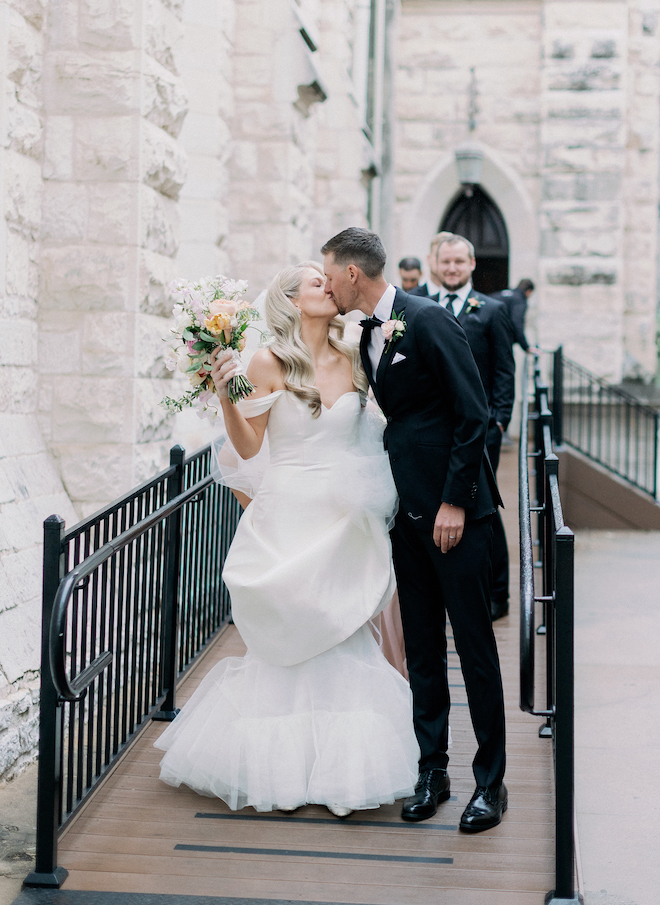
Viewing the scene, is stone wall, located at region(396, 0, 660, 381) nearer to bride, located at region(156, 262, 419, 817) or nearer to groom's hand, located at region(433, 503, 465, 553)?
bride, located at region(156, 262, 419, 817)

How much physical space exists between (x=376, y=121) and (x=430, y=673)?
12.4m

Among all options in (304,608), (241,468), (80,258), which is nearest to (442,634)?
(304,608)

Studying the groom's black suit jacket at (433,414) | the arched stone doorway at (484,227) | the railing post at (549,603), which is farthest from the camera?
the arched stone doorway at (484,227)

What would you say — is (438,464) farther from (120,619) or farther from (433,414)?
(120,619)

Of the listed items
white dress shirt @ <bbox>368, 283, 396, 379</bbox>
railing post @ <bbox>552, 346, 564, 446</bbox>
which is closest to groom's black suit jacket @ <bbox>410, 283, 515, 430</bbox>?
white dress shirt @ <bbox>368, 283, 396, 379</bbox>

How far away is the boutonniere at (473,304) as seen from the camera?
5.57 meters

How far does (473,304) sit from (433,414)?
91.6 inches

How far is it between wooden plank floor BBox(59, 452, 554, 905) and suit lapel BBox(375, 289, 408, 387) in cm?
152

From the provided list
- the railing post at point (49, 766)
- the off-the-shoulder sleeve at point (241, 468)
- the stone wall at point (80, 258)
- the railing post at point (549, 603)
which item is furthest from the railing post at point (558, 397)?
the railing post at point (49, 766)

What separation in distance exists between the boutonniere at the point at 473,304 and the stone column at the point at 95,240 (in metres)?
1.77

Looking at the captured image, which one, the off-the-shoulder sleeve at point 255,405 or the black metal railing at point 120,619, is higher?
the off-the-shoulder sleeve at point 255,405

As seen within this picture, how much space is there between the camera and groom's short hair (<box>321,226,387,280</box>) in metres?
3.41

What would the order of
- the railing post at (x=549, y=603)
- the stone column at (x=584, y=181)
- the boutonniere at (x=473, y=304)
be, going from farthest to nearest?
1. the stone column at (x=584, y=181)
2. the boutonniere at (x=473, y=304)
3. the railing post at (x=549, y=603)

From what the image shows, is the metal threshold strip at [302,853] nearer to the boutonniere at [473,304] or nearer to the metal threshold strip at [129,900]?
the metal threshold strip at [129,900]
